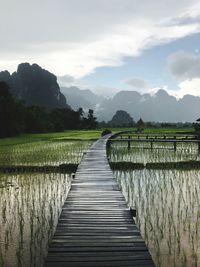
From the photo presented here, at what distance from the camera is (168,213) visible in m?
8.26

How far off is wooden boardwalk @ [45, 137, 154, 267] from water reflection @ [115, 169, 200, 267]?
0.68 m

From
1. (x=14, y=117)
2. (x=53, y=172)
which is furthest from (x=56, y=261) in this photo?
(x=14, y=117)

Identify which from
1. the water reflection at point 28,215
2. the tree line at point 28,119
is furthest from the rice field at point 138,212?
the tree line at point 28,119

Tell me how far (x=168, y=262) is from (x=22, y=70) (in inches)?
6114

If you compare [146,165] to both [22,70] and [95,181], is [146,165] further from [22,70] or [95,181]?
[22,70]

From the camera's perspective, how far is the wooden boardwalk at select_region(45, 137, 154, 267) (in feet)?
14.8

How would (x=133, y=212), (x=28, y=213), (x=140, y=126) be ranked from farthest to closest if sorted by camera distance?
(x=140, y=126)
(x=28, y=213)
(x=133, y=212)

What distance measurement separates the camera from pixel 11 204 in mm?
9031

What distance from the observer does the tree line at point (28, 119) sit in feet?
131

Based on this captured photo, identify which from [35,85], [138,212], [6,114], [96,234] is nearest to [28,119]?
[6,114]

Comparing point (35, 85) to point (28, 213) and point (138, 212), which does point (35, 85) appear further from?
point (138, 212)

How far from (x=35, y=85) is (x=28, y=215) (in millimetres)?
142849

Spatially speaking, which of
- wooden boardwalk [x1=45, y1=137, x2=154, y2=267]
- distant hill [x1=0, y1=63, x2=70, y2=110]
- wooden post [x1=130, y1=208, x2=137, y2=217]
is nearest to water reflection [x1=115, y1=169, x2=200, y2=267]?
wooden post [x1=130, y1=208, x2=137, y2=217]

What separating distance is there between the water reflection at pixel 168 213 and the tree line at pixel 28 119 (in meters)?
28.3
